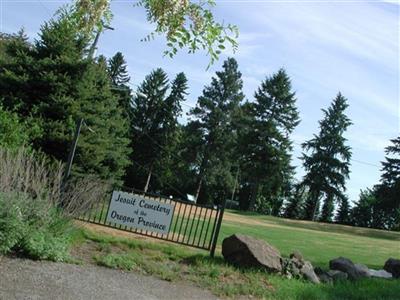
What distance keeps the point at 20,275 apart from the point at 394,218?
70608 millimetres

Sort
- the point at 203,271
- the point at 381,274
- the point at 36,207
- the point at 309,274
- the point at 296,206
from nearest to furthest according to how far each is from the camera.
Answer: the point at 36,207 < the point at 203,271 < the point at 309,274 < the point at 381,274 < the point at 296,206

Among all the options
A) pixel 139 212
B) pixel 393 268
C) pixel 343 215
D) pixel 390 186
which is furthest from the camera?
pixel 343 215

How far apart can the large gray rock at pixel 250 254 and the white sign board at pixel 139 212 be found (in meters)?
1.55

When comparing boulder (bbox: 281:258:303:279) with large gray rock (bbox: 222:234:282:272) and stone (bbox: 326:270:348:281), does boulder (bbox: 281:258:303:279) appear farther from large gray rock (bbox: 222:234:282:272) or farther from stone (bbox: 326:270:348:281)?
stone (bbox: 326:270:348:281)

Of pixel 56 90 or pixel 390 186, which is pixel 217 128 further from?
pixel 56 90

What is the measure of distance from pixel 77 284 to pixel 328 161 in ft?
206

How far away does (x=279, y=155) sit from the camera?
6366 centimetres

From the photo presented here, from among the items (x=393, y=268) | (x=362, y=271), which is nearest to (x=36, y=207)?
(x=362, y=271)

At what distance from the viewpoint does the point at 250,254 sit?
10883 mm

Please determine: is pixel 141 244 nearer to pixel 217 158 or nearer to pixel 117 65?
pixel 217 158

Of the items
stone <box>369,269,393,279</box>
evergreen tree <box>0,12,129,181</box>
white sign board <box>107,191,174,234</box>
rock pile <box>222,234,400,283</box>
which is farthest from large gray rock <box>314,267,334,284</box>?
Result: evergreen tree <box>0,12,129,181</box>

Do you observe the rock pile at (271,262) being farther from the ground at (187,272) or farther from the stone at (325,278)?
the ground at (187,272)

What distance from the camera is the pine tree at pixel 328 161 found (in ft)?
223

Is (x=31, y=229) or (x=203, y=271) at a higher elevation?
(x=31, y=229)
